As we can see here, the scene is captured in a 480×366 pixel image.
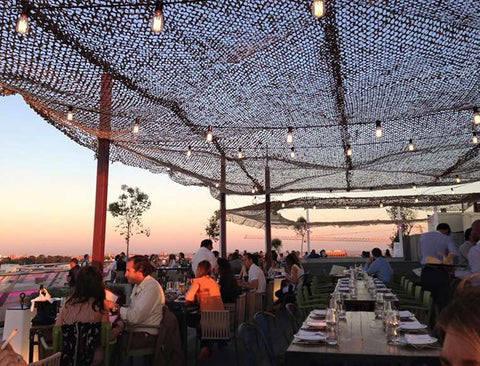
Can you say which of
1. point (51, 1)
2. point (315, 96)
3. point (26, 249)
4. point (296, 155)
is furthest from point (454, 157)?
point (26, 249)

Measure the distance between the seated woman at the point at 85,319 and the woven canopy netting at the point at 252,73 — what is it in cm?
225

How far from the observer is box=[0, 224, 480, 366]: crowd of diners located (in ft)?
2.52

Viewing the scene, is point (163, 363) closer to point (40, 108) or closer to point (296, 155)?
point (40, 108)

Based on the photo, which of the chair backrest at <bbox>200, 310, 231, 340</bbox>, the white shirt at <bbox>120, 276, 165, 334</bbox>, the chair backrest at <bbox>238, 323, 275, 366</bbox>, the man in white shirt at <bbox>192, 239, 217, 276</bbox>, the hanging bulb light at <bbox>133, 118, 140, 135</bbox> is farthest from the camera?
the man in white shirt at <bbox>192, 239, 217, 276</bbox>

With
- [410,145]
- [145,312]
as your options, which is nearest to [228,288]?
[145,312]

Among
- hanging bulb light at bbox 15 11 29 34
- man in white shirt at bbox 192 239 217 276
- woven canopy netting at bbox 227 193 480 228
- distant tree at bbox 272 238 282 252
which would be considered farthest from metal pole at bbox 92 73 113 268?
distant tree at bbox 272 238 282 252

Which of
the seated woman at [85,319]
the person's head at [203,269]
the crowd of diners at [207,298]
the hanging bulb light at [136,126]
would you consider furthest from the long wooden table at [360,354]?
the hanging bulb light at [136,126]

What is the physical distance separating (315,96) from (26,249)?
24.2 metres

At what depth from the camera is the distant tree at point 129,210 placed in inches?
870

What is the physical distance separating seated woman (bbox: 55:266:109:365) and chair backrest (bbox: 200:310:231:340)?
1.74 m

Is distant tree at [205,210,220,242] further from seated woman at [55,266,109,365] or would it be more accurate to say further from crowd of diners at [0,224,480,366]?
seated woman at [55,266,109,365]

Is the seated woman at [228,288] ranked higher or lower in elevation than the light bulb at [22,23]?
lower

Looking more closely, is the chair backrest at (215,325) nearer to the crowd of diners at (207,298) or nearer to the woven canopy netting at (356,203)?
the crowd of diners at (207,298)

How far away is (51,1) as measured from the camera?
4012 mm
